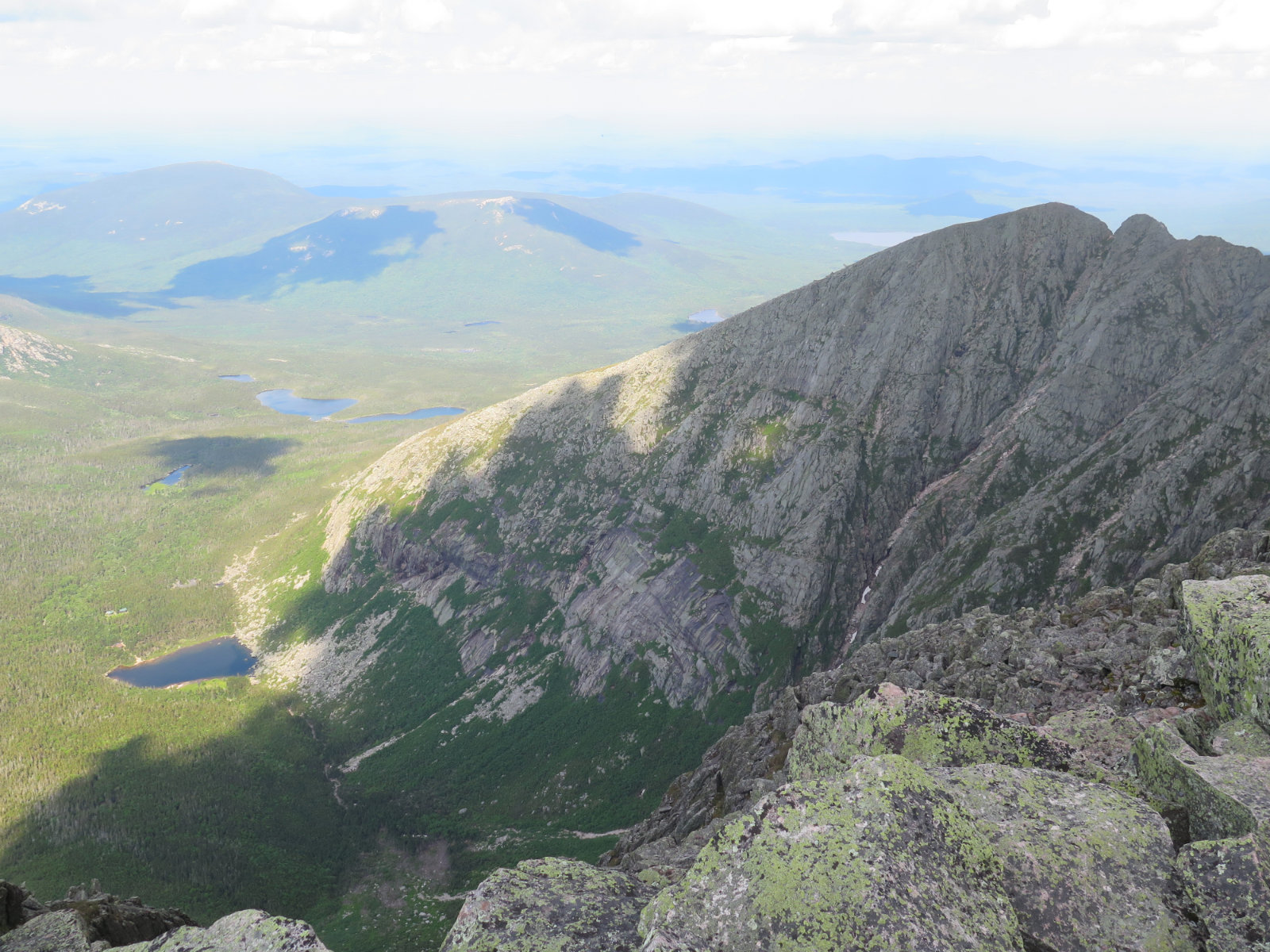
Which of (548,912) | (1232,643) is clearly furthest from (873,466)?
(548,912)

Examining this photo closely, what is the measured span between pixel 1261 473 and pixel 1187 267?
4704 centimetres

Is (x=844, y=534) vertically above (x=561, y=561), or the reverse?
(x=844, y=534)

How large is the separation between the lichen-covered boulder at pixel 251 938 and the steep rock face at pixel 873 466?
256 ft

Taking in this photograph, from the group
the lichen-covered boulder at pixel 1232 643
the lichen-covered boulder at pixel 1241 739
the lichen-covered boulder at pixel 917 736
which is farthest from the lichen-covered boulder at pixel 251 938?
the lichen-covered boulder at pixel 1232 643

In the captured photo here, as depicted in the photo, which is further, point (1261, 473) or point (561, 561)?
point (561, 561)

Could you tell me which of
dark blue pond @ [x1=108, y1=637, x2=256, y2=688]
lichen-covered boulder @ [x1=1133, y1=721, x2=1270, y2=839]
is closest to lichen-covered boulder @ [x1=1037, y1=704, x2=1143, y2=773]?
lichen-covered boulder @ [x1=1133, y1=721, x2=1270, y2=839]

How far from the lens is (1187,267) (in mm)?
103375

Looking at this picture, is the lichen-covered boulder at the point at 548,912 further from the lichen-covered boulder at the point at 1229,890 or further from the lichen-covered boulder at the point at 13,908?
the lichen-covered boulder at the point at 13,908

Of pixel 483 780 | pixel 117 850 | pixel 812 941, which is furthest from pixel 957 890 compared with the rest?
pixel 117 850

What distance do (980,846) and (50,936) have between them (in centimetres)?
2911

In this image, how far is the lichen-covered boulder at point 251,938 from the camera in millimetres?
17172

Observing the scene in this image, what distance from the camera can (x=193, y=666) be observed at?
159 meters

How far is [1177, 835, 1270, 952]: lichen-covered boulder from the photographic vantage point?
13.4m

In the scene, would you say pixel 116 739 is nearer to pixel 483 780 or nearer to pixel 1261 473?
pixel 483 780
